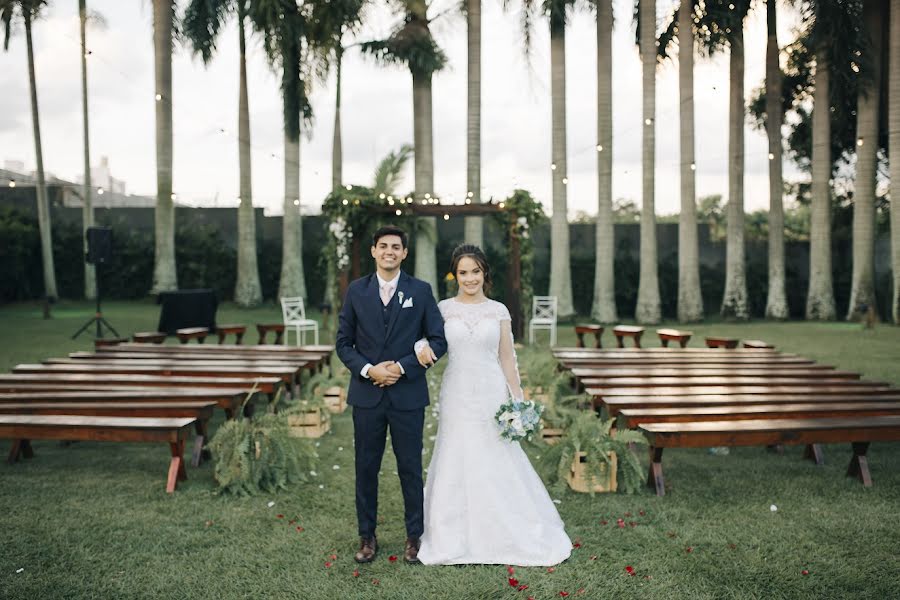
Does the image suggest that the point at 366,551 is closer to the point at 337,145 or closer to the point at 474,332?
the point at 474,332

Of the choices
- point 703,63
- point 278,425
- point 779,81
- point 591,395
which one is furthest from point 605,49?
point 278,425

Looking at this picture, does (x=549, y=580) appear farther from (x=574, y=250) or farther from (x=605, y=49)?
(x=574, y=250)

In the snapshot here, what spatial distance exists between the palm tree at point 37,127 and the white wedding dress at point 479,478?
2085cm

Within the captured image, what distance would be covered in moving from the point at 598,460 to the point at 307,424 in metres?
2.87

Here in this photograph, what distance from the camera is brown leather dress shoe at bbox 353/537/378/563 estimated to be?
3.59 meters

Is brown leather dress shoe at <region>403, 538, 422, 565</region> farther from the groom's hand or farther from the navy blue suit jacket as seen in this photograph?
the groom's hand

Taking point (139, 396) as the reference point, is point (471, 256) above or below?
above

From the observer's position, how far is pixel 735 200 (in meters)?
18.8

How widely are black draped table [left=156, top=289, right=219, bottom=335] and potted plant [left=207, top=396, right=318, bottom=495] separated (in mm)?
9596

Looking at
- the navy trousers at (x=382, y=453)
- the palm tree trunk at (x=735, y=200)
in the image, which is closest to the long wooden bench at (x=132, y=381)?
the navy trousers at (x=382, y=453)

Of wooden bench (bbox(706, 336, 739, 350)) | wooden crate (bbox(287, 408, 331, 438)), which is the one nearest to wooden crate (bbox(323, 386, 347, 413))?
wooden crate (bbox(287, 408, 331, 438))

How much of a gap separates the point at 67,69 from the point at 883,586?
2598 cm

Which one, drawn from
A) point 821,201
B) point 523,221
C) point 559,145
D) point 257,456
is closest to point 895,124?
point 821,201

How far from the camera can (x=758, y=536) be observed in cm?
397
